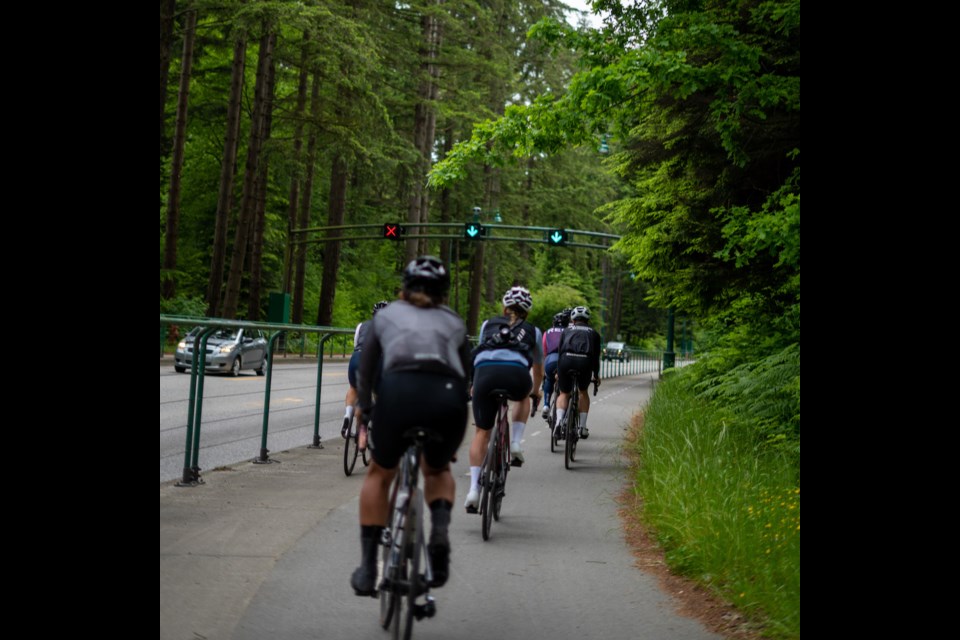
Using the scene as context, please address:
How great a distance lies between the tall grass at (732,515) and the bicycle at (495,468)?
128 cm

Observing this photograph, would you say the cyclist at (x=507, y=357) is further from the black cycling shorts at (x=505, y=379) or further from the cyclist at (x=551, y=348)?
the cyclist at (x=551, y=348)

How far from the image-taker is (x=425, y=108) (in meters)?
31.6

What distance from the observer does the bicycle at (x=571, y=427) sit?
12500 mm

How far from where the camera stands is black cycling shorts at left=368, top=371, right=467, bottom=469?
15.4 ft

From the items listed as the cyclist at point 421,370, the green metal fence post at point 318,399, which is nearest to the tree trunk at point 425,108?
the green metal fence post at point 318,399

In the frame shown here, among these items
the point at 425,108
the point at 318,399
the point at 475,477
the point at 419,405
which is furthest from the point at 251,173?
the point at 419,405

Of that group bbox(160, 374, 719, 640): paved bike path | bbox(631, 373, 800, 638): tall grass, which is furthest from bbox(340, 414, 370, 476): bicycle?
bbox(631, 373, 800, 638): tall grass

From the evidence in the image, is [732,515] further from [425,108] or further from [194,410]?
[425,108]

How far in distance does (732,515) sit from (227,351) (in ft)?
18.4

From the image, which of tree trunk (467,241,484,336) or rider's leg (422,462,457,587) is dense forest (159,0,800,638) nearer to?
rider's leg (422,462,457,587)

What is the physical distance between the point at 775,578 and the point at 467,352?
2551 mm

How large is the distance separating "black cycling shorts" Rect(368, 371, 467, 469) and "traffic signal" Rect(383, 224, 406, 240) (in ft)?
89.7

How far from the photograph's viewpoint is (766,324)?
13.0 meters
